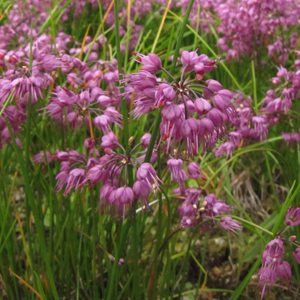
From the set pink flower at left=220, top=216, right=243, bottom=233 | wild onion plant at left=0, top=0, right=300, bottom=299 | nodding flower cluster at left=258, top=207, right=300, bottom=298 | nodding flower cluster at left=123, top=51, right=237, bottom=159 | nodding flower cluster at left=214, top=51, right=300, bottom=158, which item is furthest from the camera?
nodding flower cluster at left=214, top=51, right=300, bottom=158

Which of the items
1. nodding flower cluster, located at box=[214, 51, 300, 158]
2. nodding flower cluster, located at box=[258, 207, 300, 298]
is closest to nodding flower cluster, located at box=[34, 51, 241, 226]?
nodding flower cluster, located at box=[258, 207, 300, 298]

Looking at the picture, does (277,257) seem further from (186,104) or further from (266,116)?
(266,116)

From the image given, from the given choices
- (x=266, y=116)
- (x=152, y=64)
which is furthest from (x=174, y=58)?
(x=266, y=116)

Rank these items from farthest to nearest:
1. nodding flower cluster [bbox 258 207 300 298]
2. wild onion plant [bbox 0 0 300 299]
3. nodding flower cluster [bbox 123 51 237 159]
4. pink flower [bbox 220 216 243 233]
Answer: pink flower [bbox 220 216 243 233], nodding flower cluster [bbox 258 207 300 298], wild onion plant [bbox 0 0 300 299], nodding flower cluster [bbox 123 51 237 159]

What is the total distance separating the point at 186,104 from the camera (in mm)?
878

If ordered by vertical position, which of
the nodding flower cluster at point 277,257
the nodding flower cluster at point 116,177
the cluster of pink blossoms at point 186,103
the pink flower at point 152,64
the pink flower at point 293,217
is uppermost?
the pink flower at point 152,64

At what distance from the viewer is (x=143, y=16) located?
3717 mm

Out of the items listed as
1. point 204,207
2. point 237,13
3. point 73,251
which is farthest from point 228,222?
point 237,13

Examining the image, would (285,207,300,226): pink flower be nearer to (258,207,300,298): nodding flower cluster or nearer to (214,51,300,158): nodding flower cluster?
(258,207,300,298): nodding flower cluster

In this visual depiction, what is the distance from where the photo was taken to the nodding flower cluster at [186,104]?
860mm

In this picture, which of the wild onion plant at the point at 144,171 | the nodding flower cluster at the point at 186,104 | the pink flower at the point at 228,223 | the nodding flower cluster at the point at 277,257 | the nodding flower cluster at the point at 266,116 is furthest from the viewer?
the nodding flower cluster at the point at 266,116

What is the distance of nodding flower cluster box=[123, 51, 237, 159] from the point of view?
860 millimetres

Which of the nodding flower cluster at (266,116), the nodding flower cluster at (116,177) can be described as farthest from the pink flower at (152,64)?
the nodding flower cluster at (266,116)

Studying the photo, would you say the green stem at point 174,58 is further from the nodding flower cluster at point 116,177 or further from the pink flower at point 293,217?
the pink flower at point 293,217
